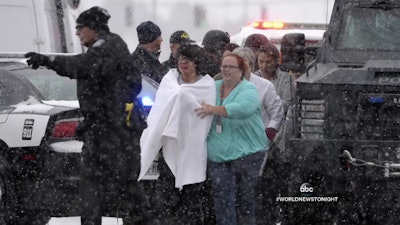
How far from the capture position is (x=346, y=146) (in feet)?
28.3

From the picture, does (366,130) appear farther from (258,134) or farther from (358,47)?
(358,47)

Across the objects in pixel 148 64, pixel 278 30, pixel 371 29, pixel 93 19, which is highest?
pixel 93 19

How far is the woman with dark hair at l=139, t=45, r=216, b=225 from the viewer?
8414 mm

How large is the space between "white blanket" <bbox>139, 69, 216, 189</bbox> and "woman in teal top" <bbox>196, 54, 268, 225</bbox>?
106mm

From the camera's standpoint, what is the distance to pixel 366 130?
8.72m

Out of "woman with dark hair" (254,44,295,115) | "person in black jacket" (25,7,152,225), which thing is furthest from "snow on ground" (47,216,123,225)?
"person in black jacket" (25,7,152,225)

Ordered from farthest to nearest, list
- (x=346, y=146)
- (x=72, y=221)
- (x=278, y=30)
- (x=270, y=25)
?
1. (x=270, y=25)
2. (x=278, y=30)
3. (x=72, y=221)
4. (x=346, y=146)

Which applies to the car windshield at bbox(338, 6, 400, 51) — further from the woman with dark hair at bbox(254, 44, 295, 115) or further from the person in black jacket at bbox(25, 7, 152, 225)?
the person in black jacket at bbox(25, 7, 152, 225)

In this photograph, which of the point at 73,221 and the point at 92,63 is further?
the point at 73,221

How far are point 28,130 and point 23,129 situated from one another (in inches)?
1.9

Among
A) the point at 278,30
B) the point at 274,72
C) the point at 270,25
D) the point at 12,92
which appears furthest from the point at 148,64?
the point at 270,25

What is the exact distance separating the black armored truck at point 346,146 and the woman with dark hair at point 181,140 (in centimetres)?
82

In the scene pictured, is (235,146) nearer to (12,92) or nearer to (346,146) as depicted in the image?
(346,146)

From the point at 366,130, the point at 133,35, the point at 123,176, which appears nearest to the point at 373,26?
the point at 366,130
